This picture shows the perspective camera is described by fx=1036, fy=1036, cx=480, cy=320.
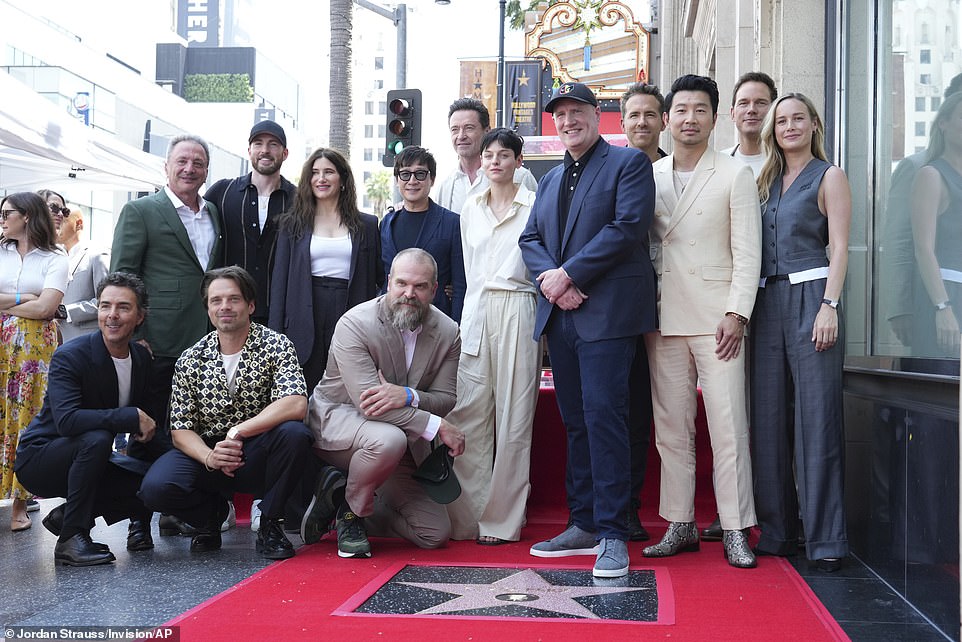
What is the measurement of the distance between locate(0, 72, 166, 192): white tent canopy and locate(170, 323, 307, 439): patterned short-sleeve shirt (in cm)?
324

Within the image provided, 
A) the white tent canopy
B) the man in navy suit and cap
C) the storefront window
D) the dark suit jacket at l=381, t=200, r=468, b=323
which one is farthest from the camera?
the white tent canopy

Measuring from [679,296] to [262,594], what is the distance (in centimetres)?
224

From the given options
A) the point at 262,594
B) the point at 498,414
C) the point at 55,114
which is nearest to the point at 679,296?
the point at 498,414

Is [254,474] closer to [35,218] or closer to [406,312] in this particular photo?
[406,312]

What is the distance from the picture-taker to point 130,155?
9250 mm

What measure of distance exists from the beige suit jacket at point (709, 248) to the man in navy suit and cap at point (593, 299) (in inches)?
5.4

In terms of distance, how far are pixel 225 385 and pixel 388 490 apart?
98 centimetres

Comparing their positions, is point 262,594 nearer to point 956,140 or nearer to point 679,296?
point 679,296

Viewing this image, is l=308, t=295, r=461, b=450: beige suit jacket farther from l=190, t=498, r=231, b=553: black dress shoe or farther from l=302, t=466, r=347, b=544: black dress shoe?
l=190, t=498, r=231, b=553: black dress shoe

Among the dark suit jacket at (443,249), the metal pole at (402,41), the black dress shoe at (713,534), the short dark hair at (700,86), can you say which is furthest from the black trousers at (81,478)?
the metal pole at (402,41)

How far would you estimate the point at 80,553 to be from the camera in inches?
184

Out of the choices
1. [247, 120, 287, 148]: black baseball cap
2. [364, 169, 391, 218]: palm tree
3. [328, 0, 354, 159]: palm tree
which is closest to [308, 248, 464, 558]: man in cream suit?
[247, 120, 287, 148]: black baseball cap

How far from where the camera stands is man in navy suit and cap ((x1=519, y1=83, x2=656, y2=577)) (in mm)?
4535

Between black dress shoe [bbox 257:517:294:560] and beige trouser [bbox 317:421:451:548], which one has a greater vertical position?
Result: beige trouser [bbox 317:421:451:548]
